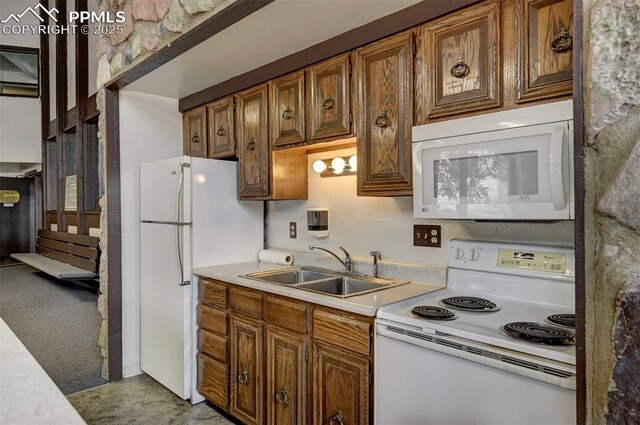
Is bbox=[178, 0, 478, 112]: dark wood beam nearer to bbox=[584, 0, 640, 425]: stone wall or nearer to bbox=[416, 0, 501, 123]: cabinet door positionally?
bbox=[416, 0, 501, 123]: cabinet door

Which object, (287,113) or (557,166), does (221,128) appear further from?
(557,166)

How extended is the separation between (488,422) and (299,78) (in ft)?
6.57

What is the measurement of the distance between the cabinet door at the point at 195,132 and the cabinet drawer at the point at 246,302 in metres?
1.24

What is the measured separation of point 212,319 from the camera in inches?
109

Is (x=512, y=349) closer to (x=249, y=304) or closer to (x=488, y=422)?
(x=488, y=422)

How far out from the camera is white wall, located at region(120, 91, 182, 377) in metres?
3.29

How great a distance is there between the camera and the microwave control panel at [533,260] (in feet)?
5.86

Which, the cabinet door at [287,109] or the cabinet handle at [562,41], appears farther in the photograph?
the cabinet door at [287,109]

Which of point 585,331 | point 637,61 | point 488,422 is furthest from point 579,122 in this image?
point 488,422

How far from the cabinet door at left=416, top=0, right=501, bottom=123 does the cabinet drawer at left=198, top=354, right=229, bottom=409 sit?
199 centimetres

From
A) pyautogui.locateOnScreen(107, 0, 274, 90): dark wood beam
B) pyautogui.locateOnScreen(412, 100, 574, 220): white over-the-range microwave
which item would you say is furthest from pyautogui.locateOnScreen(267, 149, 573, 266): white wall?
pyautogui.locateOnScreen(107, 0, 274, 90): dark wood beam

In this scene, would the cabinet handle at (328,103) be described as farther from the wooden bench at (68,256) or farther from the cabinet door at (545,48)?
the wooden bench at (68,256)

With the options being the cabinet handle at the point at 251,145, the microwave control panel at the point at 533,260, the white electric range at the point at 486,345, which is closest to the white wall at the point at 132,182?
the cabinet handle at the point at 251,145

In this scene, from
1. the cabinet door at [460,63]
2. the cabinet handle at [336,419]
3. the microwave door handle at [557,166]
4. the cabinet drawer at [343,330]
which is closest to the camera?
the microwave door handle at [557,166]
